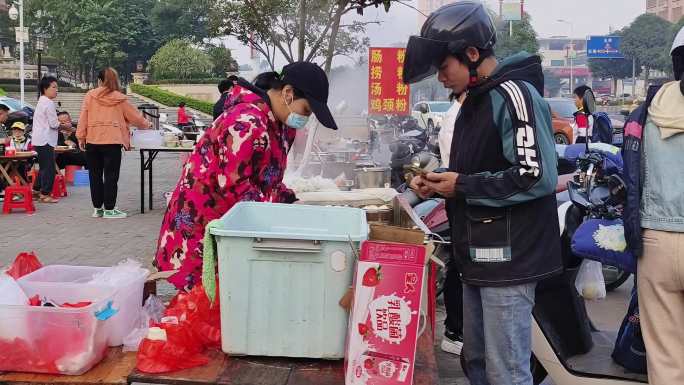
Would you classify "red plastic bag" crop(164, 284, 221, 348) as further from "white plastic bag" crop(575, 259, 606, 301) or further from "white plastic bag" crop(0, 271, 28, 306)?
"white plastic bag" crop(575, 259, 606, 301)

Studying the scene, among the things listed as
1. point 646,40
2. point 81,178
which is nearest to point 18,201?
point 81,178

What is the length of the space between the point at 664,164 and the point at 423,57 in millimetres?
994

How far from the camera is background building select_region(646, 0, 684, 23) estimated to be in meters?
78.4

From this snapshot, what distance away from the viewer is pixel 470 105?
2.34 metres

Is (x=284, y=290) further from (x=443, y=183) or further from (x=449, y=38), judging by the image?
(x=449, y=38)

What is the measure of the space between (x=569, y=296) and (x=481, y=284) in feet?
4.11

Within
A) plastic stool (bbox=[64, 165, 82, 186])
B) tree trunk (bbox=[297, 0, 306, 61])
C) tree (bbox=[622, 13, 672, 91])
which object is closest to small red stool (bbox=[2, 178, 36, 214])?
plastic stool (bbox=[64, 165, 82, 186])

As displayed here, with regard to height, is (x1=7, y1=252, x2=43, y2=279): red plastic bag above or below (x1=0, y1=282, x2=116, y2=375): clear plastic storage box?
above

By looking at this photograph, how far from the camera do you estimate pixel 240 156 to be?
8.45 ft

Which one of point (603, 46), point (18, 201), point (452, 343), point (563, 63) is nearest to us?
point (452, 343)

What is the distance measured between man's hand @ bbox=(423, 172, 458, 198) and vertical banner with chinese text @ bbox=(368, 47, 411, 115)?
8.63 meters

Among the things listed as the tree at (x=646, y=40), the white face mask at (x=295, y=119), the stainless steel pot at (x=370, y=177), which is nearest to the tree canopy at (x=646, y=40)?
the tree at (x=646, y=40)

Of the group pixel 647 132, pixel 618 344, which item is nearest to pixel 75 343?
pixel 647 132

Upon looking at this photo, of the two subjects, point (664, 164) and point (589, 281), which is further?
point (589, 281)
